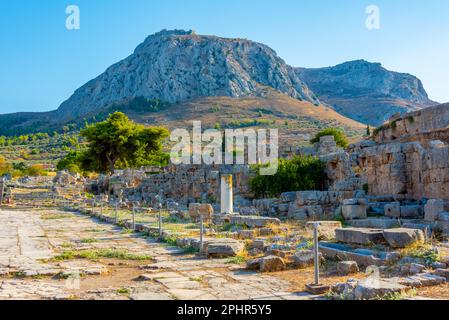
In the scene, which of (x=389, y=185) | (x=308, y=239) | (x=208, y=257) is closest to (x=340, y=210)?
(x=389, y=185)

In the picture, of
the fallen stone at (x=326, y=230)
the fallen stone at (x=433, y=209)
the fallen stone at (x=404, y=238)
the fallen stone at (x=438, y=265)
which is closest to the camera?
the fallen stone at (x=438, y=265)

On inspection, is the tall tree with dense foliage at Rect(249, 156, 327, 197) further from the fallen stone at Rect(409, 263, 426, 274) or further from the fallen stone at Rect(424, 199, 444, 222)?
the fallen stone at Rect(409, 263, 426, 274)

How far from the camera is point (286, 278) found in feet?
23.3

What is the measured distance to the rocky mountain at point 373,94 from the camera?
15062 centimetres

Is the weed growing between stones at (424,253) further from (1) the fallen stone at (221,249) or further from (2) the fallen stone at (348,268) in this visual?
(1) the fallen stone at (221,249)

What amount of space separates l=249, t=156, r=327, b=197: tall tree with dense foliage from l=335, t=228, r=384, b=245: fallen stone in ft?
39.6

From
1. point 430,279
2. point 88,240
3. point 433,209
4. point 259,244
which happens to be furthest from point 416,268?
point 88,240

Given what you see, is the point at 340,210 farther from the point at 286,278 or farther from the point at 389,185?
the point at 286,278

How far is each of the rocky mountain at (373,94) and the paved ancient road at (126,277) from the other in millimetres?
138580

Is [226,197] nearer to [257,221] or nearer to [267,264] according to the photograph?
[257,221]

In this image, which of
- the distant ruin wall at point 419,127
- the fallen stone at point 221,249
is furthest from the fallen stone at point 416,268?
the distant ruin wall at point 419,127
